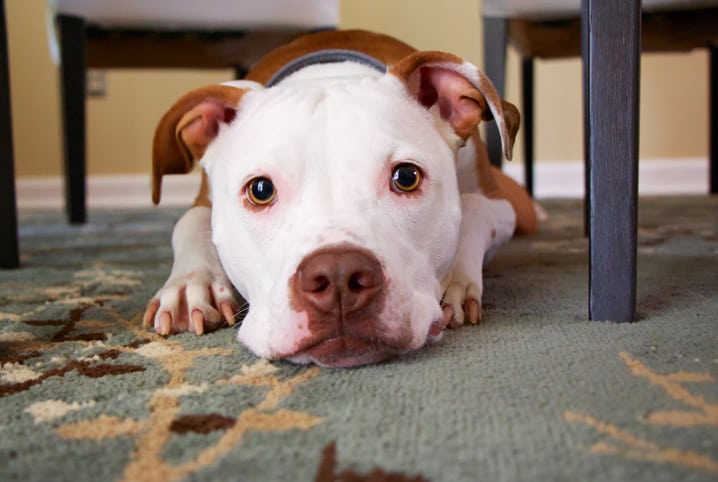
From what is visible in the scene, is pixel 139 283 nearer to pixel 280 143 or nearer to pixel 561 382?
pixel 280 143

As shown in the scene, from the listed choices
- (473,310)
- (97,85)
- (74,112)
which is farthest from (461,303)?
(97,85)

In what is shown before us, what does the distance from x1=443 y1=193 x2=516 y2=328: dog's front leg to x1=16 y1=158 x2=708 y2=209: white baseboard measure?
241 cm

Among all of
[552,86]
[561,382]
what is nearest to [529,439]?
[561,382]

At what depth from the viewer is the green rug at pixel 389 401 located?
26.5 inches

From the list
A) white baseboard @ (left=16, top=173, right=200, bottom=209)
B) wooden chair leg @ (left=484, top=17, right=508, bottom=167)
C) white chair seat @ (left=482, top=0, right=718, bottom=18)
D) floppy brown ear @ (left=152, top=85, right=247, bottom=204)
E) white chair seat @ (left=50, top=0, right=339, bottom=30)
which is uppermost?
white chair seat @ (left=50, top=0, right=339, bottom=30)

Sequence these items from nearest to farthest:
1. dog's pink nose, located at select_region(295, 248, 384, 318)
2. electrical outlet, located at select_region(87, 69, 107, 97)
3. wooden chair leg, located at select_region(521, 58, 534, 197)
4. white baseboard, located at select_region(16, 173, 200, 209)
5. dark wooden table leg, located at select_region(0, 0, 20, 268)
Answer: dog's pink nose, located at select_region(295, 248, 384, 318), dark wooden table leg, located at select_region(0, 0, 20, 268), wooden chair leg, located at select_region(521, 58, 534, 197), electrical outlet, located at select_region(87, 69, 107, 97), white baseboard, located at select_region(16, 173, 200, 209)

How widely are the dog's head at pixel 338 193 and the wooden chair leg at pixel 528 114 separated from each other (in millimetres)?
2072

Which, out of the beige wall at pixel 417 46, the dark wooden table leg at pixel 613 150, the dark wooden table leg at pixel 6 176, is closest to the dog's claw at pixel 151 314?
the dark wooden table leg at pixel 613 150

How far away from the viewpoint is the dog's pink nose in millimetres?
901

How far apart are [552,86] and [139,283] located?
2.83 m

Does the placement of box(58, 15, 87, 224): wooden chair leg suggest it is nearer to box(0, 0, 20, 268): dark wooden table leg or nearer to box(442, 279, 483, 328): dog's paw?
box(0, 0, 20, 268): dark wooden table leg

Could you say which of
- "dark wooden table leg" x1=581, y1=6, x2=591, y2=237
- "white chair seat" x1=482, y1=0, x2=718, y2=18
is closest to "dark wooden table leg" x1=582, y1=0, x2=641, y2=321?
"dark wooden table leg" x1=581, y1=6, x2=591, y2=237

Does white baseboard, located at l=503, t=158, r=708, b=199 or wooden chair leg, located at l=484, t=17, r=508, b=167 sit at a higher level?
wooden chair leg, located at l=484, t=17, r=508, b=167

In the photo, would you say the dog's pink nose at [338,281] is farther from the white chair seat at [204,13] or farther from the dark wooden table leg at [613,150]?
the white chair seat at [204,13]
